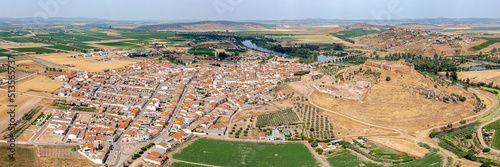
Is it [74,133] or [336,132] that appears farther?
[336,132]

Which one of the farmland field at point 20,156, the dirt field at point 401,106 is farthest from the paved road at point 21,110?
the dirt field at point 401,106

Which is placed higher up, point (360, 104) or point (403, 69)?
point (403, 69)

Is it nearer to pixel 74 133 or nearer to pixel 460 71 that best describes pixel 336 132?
pixel 74 133

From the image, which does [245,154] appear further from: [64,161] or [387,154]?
[64,161]

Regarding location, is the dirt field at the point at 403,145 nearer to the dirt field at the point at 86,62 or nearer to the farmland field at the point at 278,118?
the farmland field at the point at 278,118

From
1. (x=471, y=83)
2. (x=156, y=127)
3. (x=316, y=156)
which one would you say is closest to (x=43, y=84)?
(x=156, y=127)

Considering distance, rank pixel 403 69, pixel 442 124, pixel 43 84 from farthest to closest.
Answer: pixel 43 84 < pixel 403 69 < pixel 442 124
